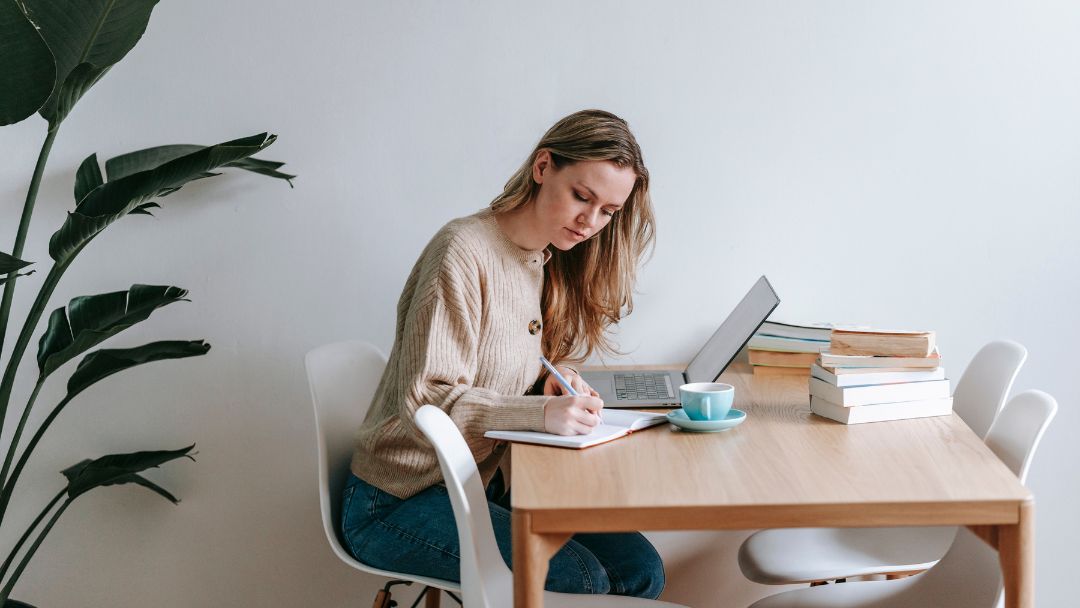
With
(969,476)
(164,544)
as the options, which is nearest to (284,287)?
(164,544)

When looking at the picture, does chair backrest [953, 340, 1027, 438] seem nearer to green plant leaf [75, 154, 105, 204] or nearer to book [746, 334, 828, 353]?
book [746, 334, 828, 353]

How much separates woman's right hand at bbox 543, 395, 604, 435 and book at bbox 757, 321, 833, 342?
74 cm

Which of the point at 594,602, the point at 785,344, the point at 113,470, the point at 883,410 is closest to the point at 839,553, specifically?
the point at 883,410

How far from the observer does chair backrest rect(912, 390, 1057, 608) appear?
1.45 meters

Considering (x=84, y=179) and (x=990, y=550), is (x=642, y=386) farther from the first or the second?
(x=84, y=179)

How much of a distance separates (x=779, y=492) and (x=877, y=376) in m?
0.48

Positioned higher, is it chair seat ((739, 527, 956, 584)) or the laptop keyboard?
the laptop keyboard

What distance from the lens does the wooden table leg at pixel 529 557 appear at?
1.22 metres

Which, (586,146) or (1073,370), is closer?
(586,146)

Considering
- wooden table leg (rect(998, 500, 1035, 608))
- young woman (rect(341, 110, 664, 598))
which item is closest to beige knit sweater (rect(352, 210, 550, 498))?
young woman (rect(341, 110, 664, 598))

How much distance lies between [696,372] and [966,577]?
0.72m

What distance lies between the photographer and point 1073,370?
2.34m

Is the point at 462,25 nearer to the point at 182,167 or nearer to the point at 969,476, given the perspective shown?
the point at 182,167

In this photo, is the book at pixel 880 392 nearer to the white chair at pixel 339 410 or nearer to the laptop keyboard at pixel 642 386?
the laptop keyboard at pixel 642 386
